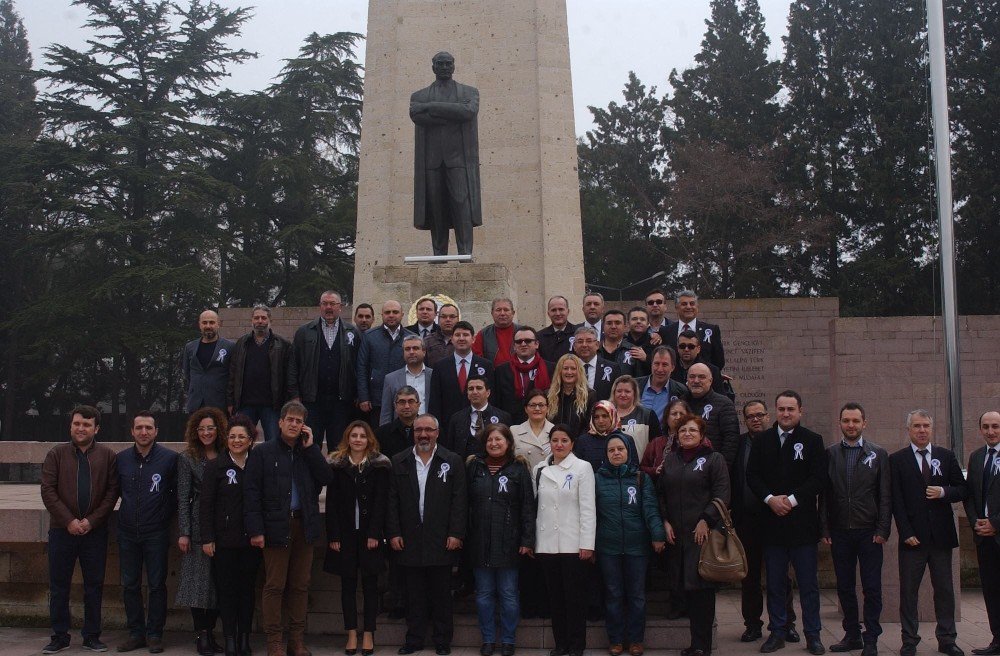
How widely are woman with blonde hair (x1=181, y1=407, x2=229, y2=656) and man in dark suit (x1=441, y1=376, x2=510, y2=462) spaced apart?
1517 mm

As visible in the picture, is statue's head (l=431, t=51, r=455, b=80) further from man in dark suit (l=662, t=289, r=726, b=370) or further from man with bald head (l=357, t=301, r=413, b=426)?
man in dark suit (l=662, t=289, r=726, b=370)

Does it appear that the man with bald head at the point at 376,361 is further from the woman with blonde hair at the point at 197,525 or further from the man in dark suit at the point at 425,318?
the woman with blonde hair at the point at 197,525

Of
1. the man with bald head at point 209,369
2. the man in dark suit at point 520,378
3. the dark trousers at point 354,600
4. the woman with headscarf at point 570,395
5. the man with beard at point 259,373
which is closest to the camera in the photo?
the dark trousers at point 354,600

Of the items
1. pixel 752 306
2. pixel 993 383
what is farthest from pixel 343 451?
pixel 993 383

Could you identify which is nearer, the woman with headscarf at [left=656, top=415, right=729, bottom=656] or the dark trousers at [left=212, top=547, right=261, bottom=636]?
the woman with headscarf at [left=656, top=415, right=729, bottom=656]

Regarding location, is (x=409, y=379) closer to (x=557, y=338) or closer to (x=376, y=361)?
(x=376, y=361)

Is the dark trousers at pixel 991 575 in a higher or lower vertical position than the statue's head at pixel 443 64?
lower

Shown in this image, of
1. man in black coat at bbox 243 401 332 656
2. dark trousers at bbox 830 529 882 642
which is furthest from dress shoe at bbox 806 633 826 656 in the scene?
man in black coat at bbox 243 401 332 656

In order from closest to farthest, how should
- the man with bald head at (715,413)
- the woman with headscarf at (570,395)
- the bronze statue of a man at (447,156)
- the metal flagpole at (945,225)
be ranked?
→ the man with bald head at (715,413) → the woman with headscarf at (570,395) → the metal flagpole at (945,225) → the bronze statue of a man at (447,156)

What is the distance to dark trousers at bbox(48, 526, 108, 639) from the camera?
691 cm

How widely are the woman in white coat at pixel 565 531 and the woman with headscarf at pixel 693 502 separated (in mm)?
490

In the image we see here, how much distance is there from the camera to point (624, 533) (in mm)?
6414

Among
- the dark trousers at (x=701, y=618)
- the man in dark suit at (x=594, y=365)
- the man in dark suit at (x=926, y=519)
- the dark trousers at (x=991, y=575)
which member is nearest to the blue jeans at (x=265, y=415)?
the man in dark suit at (x=594, y=365)

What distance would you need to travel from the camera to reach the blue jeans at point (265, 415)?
794cm
